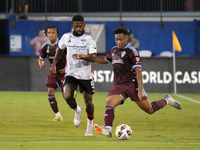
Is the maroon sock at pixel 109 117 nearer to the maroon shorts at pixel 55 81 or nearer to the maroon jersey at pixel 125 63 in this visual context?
the maroon jersey at pixel 125 63

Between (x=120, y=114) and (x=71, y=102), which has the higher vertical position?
(x=71, y=102)

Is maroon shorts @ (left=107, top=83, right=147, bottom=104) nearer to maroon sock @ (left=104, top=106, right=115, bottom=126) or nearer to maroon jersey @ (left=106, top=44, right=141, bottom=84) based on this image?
maroon jersey @ (left=106, top=44, right=141, bottom=84)

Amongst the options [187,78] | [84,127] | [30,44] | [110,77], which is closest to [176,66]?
[187,78]

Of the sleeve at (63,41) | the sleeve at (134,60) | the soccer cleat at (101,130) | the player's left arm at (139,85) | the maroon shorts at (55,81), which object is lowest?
the soccer cleat at (101,130)

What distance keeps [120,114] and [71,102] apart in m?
3.06

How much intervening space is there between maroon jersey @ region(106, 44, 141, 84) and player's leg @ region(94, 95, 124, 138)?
357 mm

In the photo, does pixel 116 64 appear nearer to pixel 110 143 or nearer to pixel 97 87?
pixel 110 143

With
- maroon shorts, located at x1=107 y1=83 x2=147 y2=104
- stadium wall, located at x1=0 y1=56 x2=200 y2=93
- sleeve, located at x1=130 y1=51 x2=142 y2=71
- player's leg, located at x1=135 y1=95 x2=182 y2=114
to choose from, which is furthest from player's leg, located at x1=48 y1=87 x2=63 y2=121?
stadium wall, located at x1=0 y1=56 x2=200 y2=93

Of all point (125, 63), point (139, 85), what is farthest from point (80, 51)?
point (139, 85)

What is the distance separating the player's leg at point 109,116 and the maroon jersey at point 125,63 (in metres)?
0.36

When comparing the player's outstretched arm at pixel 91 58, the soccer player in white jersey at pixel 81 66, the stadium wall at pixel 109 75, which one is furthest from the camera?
the stadium wall at pixel 109 75

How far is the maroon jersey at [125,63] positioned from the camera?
725cm

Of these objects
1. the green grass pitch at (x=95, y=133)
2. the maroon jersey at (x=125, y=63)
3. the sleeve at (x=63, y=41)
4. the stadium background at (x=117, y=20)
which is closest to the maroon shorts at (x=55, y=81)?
the green grass pitch at (x=95, y=133)

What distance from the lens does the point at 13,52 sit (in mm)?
20000
